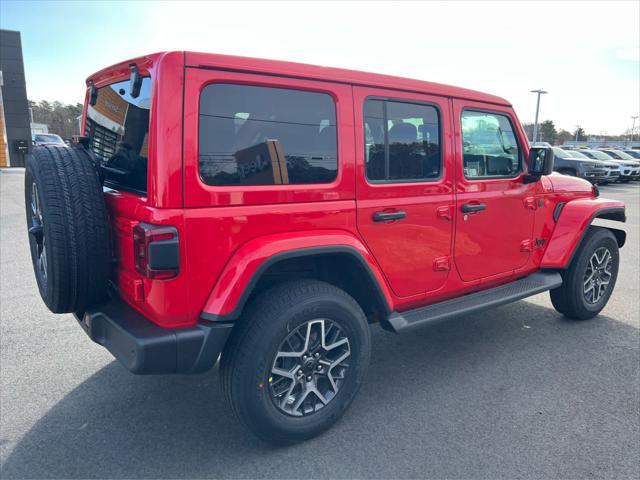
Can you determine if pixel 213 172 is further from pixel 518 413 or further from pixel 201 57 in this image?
pixel 518 413

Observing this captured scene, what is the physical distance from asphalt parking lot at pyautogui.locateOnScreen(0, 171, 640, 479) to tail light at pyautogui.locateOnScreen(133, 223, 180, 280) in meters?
1.03

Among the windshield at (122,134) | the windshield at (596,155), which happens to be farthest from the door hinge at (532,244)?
the windshield at (596,155)

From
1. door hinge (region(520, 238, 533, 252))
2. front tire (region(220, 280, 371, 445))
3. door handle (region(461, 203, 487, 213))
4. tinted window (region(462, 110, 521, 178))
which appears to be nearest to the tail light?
front tire (region(220, 280, 371, 445))

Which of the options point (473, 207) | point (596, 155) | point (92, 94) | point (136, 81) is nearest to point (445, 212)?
→ point (473, 207)

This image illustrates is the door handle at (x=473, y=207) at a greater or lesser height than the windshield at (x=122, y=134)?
lesser

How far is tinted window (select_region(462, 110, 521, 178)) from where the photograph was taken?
11.4 ft

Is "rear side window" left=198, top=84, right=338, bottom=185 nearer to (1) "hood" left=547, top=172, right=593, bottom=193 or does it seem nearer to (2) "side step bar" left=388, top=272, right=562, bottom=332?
(2) "side step bar" left=388, top=272, right=562, bottom=332

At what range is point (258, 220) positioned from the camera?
241 centimetres

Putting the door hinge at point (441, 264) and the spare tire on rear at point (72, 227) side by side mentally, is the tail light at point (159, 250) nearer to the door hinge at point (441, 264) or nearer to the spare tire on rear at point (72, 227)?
the spare tire on rear at point (72, 227)

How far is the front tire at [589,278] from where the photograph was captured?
→ 14.0 feet

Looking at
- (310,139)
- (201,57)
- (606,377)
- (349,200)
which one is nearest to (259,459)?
(349,200)

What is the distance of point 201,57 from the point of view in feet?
7.44

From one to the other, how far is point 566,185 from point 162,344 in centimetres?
365

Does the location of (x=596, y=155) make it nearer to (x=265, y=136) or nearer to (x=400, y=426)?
(x=400, y=426)
